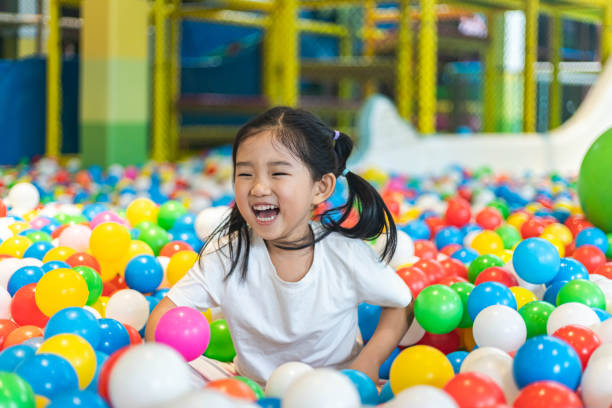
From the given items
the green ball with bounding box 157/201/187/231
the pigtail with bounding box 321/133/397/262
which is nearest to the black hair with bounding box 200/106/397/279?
the pigtail with bounding box 321/133/397/262

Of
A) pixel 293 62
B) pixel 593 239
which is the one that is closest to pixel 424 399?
pixel 593 239

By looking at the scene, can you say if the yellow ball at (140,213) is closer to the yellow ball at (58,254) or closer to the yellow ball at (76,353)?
the yellow ball at (58,254)

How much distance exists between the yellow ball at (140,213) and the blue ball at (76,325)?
4.17 feet

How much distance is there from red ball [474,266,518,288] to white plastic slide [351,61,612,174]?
308 centimetres

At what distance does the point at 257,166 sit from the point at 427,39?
3746 millimetres

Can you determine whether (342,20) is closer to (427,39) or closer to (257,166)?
(427,39)

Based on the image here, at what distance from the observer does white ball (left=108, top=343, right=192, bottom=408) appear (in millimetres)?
901

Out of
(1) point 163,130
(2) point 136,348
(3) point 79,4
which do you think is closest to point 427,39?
(1) point 163,130

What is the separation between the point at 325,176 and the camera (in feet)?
5.03

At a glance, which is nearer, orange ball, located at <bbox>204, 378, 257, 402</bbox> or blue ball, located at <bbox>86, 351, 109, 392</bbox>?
orange ball, located at <bbox>204, 378, 257, 402</bbox>

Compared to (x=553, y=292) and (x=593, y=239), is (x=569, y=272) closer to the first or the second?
(x=553, y=292)

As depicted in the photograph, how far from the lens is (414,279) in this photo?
5.63ft

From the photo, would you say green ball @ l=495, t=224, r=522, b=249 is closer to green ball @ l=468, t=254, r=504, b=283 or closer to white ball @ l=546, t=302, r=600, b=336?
green ball @ l=468, t=254, r=504, b=283

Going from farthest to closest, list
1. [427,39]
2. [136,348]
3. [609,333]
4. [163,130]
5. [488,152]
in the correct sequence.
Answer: [163,130], [488,152], [427,39], [609,333], [136,348]
